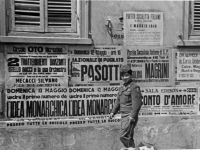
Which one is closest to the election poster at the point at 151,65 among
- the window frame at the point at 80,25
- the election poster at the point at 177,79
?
the election poster at the point at 177,79

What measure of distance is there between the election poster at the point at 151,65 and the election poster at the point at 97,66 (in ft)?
1.11

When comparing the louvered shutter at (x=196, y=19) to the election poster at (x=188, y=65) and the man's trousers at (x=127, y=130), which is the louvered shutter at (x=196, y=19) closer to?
the election poster at (x=188, y=65)

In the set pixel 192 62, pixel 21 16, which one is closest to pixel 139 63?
pixel 192 62

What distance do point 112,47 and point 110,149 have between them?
2578 millimetres

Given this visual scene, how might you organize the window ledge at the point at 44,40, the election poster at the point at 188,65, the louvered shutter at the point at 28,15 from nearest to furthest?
1. the window ledge at the point at 44,40
2. the louvered shutter at the point at 28,15
3. the election poster at the point at 188,65

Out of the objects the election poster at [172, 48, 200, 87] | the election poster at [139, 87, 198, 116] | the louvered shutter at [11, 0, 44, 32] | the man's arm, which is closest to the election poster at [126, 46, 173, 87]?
the election poster at [172, 48, 200, 87]

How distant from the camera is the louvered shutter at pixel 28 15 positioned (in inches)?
258

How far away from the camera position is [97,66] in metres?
6.80

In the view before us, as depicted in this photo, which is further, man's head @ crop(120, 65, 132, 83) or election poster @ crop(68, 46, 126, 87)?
election poster @ crop(68, 46, 126, 87)

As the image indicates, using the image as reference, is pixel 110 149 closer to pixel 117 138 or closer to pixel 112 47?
pixel 117 138

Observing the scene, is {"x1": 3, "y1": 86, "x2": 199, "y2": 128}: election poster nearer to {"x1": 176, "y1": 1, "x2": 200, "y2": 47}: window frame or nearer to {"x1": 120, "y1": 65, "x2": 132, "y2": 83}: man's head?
{"x1": 176, "y1": 1, "x2": 200, "y2": 47}: window frame

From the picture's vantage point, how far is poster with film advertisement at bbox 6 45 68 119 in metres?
6.41

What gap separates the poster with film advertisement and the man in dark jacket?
6.38 feet

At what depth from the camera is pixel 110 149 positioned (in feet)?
22.4
